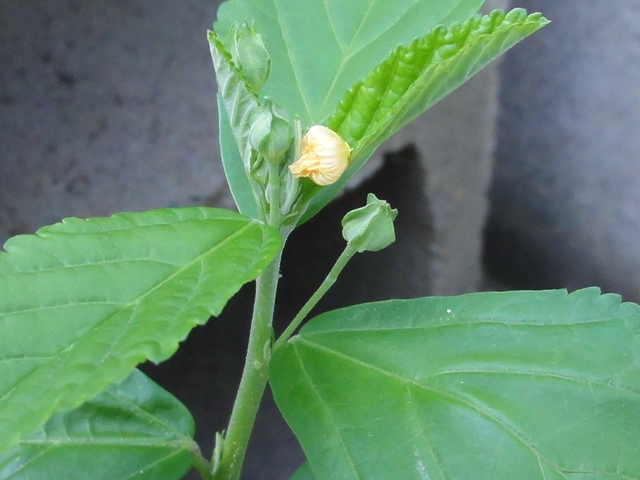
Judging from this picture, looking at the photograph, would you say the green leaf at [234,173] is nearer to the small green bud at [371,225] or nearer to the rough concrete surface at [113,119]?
the small green bud at [371,225]

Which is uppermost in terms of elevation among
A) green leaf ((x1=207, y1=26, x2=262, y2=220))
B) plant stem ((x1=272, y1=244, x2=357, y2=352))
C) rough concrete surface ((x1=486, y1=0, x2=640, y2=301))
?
green leaf ((x1=207, y1=26, x2=262, y2=220))

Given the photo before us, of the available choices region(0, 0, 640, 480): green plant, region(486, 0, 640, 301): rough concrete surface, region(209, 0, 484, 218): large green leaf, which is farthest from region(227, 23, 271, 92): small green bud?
region(486, 0, 640, 301): rough concrete surface

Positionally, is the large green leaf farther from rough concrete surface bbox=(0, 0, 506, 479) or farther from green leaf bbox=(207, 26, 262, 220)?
rough concrete surface bbox=(0, 0, 506, 479)

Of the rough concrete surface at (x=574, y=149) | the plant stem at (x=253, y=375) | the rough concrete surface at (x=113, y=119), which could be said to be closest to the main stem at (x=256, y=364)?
the plant stem at (x=253, y=375)

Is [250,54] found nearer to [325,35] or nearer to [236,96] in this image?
[236,96]

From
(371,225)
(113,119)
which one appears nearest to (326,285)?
(371,225)

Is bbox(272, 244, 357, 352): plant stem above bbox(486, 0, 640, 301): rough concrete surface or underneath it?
above
